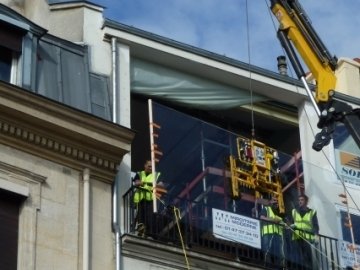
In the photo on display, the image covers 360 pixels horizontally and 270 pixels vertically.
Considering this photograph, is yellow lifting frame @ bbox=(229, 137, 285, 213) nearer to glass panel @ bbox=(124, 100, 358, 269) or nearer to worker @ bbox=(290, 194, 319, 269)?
glass panel @ bbox=(124, 100, 358, 269)

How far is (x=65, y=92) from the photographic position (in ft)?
85.1

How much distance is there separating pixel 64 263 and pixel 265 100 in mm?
8310

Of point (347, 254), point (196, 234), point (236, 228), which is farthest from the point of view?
point (347, 254)

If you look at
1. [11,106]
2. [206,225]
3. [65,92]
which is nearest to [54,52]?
[65,92]

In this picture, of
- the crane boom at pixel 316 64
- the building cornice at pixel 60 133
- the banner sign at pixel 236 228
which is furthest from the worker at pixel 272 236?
the building cornice at pixel 60 133

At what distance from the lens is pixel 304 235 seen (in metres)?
27.3

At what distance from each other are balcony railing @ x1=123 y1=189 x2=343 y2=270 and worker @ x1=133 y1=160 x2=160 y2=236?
25 mm

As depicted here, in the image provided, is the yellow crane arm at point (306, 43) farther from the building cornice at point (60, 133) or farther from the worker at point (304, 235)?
the building cornice at point (60, 133)

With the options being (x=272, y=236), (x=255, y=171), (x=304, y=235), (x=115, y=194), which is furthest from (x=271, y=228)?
(x=115, y=194)

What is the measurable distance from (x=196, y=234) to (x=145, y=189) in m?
1.37

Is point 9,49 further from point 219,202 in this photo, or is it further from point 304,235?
point 304,235

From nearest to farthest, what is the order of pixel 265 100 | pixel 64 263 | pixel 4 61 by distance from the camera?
pixel 64 263 → pixel 4 61 → pixel 265 100

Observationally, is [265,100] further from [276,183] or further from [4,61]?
[4,61]

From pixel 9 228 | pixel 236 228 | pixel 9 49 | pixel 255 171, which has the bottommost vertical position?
pixel 9 228
